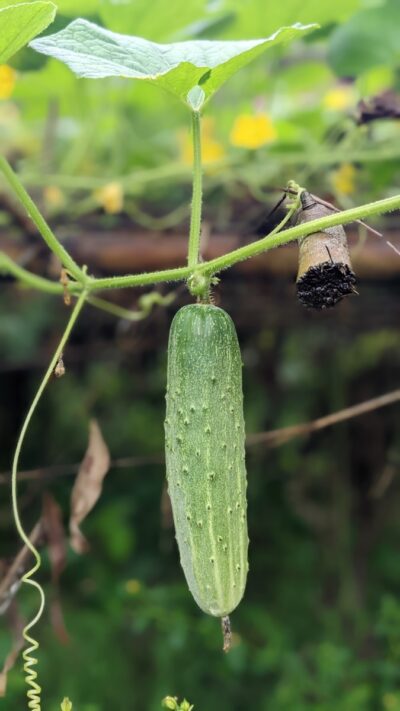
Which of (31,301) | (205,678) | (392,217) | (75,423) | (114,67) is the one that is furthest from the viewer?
(75,423)

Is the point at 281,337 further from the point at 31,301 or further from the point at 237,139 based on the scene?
the point at 237,139

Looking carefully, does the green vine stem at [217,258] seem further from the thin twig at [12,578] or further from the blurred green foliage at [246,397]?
the blurred green foliage at [246,397]

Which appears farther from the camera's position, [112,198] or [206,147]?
[206,147]

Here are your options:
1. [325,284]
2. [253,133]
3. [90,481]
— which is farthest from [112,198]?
[325,284]

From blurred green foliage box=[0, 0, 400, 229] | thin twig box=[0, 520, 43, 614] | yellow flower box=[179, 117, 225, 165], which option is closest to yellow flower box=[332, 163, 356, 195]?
blurred green foliage box=[0, 0, 400, 229]

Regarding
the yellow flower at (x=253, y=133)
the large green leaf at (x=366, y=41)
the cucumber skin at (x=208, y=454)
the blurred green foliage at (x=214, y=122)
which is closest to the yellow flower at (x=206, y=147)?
the blurred green foliage at (x=214, y=122)

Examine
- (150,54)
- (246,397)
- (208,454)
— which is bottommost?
(208,454)

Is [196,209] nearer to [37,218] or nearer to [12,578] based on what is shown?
[37,218]

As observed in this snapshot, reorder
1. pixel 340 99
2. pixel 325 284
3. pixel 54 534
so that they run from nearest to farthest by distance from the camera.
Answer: pixel 325 284, pixel 54 534, pixel 340 99

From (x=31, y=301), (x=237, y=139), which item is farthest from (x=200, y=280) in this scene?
(x=31, y=301)
